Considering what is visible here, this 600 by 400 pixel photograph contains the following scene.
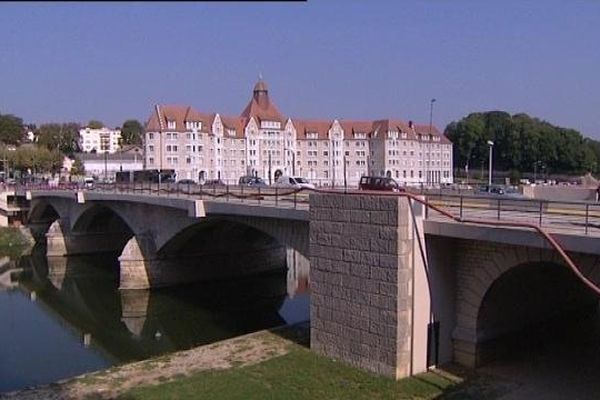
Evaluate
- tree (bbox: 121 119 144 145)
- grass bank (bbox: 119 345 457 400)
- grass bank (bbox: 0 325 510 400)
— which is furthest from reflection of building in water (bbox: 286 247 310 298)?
tree (bbox: 121 119 144 145)

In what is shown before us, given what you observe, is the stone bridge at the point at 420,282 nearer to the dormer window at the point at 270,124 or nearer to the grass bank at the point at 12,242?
the grass bank at the point at 12,242

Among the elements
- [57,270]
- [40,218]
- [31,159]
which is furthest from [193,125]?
[57,270]

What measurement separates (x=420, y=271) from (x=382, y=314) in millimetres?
1682

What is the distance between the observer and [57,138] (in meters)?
155

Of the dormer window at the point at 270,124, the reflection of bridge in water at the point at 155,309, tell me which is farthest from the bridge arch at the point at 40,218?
the dormer window at the point at 270,124

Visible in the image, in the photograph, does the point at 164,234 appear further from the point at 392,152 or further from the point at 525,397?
the point at 392,152

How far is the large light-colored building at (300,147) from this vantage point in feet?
377

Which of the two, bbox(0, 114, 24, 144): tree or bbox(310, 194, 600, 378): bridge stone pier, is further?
bbox(0, 114, 24, 144): tree

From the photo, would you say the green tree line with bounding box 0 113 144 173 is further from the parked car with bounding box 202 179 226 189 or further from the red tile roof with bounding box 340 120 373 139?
the parked car with bounding box 202 179 226 189

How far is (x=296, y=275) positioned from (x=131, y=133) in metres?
154

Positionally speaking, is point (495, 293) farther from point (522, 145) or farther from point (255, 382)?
point (522, 145)

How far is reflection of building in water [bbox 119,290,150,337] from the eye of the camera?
32344 millimetres

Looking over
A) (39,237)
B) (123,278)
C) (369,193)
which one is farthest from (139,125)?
(369,193)

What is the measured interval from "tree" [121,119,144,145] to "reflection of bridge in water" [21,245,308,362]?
145 meters
